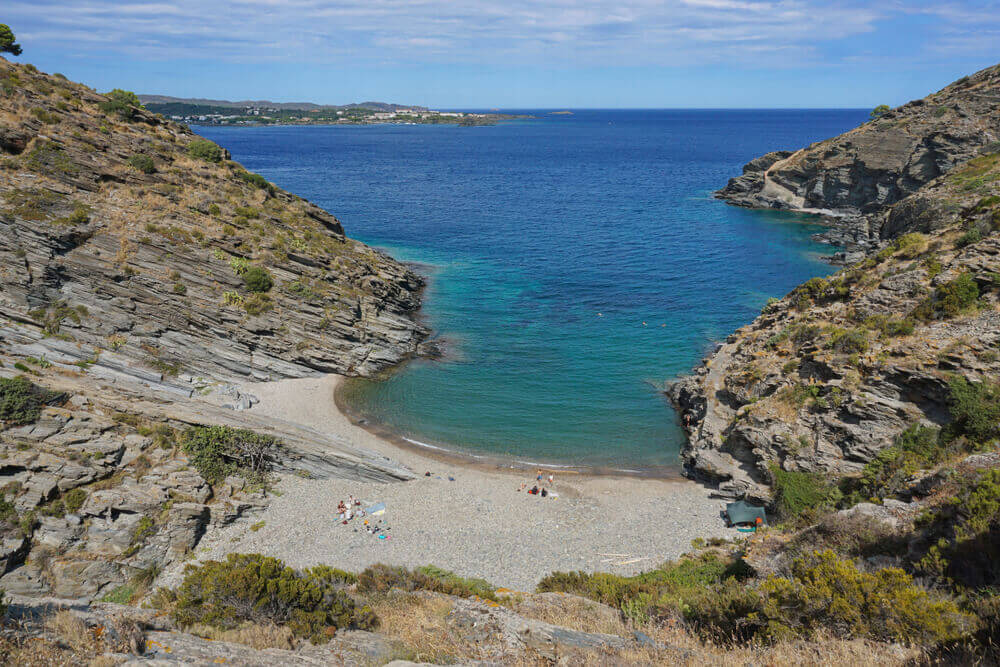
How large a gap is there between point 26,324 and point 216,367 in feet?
37.1

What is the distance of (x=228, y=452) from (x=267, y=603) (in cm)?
1699

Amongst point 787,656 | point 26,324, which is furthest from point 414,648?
point 26,324

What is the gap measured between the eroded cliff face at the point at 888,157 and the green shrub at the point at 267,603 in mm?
82045

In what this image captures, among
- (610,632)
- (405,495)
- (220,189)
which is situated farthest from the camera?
(220,189)

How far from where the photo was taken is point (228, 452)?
30.1 metres

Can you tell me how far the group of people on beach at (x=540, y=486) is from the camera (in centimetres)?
3075

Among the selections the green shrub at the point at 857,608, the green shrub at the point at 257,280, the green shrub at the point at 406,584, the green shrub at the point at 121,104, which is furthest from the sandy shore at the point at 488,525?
the green shrub at the point at 121,104

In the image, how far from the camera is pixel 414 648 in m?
13.3

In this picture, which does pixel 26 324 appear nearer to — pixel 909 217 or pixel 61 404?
pixel 61 404

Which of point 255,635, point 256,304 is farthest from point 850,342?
point 256,304

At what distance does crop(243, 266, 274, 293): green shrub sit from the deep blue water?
39.1 ft

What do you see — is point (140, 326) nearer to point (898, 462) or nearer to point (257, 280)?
point (257, 280)

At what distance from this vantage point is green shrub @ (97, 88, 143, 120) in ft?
178

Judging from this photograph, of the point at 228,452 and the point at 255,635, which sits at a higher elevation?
the point at 255,635
